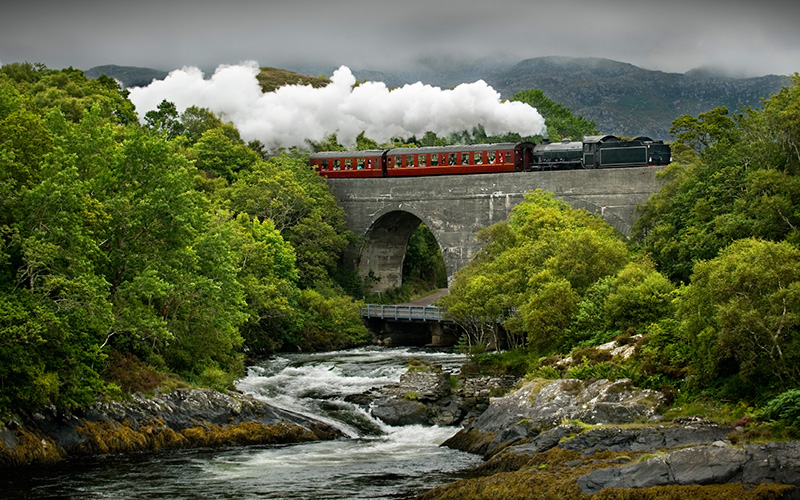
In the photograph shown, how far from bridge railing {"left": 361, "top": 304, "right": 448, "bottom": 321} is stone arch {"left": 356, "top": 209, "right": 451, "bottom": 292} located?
28.8ft

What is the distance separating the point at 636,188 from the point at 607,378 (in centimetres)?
2840

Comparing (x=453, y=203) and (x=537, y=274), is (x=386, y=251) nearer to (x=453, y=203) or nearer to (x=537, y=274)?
(x=453, y=203)

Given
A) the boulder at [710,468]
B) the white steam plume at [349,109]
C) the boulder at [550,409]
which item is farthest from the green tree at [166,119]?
the boulder at [710,468]

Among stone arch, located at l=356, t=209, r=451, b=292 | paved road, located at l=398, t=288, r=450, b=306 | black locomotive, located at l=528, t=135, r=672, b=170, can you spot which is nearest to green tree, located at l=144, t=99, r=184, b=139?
stone arch, located at l=356, t=209, r=451, b=292

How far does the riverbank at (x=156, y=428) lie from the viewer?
27.0 m

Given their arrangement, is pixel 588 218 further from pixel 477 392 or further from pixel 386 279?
pixel 386 279

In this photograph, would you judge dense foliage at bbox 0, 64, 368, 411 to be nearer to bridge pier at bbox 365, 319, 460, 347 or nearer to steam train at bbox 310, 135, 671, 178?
bridge pier at bbox 365, 319, 460, 347

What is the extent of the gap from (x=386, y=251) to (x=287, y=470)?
147 ft

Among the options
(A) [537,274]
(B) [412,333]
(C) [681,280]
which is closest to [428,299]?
(B) [412,333]

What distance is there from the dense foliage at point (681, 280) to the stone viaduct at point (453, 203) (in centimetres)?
383

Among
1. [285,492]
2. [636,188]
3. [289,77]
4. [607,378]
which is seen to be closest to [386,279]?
[636,188]

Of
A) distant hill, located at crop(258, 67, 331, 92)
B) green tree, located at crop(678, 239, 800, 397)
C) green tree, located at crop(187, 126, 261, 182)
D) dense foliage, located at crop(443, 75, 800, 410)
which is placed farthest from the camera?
distant hill, located at crop(258, 67, 331, 92)

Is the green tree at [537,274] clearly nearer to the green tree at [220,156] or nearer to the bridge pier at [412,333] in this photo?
the bridge pier at [412,333]

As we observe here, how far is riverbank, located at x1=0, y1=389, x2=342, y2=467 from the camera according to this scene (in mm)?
27000
